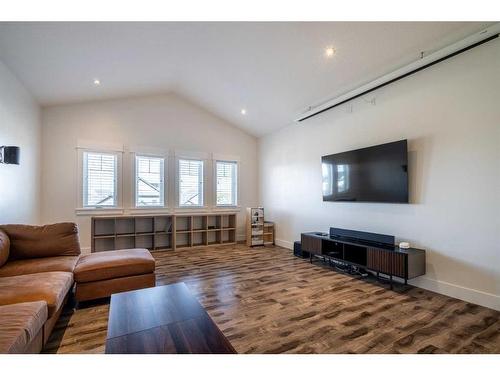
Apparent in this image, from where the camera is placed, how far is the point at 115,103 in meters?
5.16

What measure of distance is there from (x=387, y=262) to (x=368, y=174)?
129 centimetres

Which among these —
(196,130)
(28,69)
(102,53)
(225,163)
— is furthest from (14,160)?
(225,163)

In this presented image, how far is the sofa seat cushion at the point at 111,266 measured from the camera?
254 centimetres

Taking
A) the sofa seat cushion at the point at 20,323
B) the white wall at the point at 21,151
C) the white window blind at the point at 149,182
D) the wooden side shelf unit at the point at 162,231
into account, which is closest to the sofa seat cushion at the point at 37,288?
the sofa seat cushion at the point at 20,323

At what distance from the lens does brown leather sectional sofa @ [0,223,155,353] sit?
1.62m

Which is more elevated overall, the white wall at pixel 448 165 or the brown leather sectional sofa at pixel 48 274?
the white wall at pixel 448 165

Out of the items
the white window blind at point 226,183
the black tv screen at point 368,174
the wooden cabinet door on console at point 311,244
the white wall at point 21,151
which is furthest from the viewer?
Answer: the white window blind at point 226,183

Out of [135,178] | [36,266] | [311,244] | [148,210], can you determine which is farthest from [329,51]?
[148,210]

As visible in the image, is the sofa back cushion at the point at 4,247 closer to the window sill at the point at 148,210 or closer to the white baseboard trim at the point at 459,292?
the window sill at the point at 148,210

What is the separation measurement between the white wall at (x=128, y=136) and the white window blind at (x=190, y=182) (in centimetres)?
31

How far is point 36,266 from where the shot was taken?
246 centimetres

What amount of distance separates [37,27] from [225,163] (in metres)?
4.25

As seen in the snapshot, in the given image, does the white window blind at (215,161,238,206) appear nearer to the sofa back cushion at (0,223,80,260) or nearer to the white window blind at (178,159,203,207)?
the white window blind at (178,159,203,207)

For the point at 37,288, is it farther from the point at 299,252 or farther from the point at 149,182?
the point at 299,252
